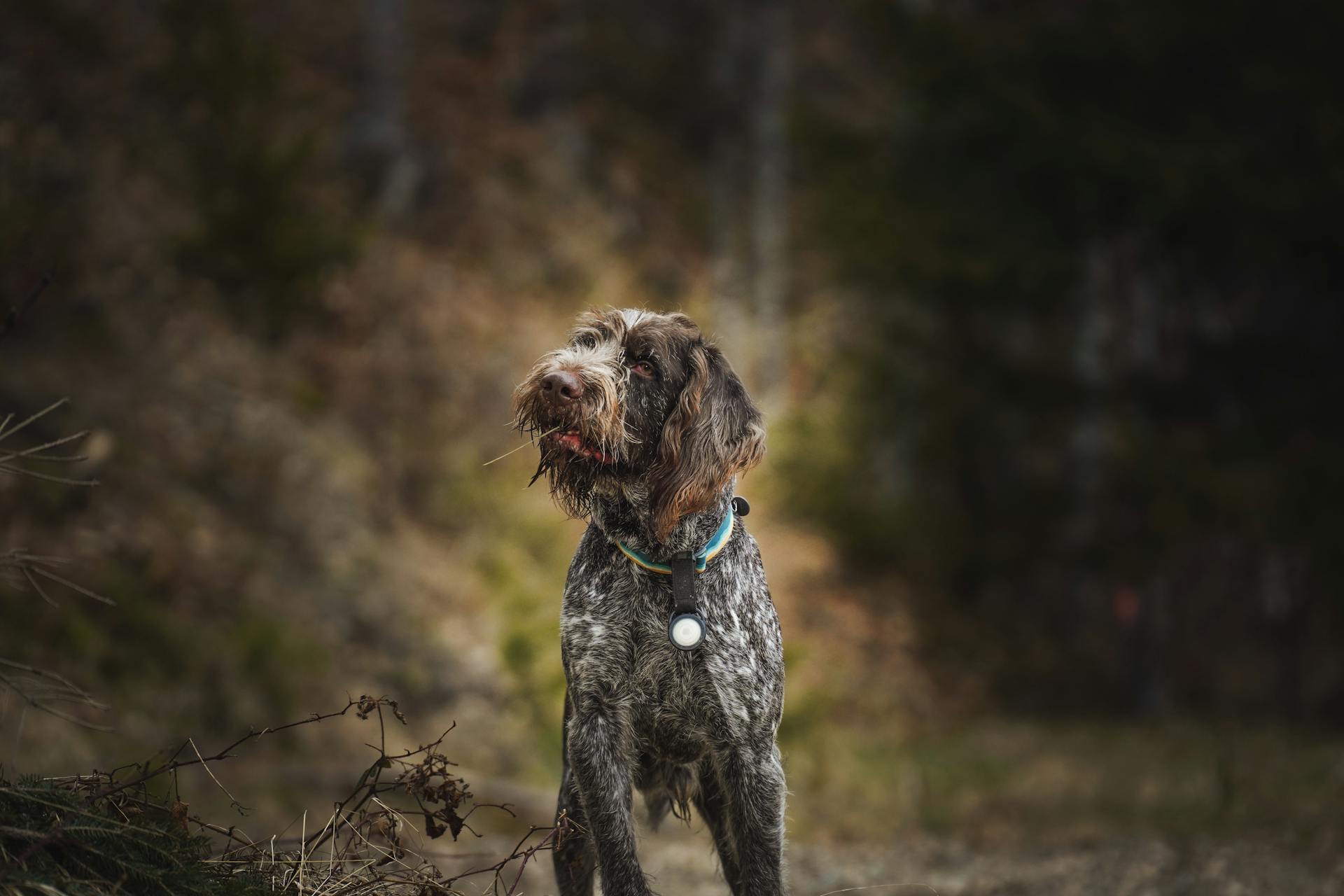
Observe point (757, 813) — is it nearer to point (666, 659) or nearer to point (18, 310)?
point (666, 659)

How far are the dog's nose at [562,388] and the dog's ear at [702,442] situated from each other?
40 cm

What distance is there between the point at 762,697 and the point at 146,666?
496cm

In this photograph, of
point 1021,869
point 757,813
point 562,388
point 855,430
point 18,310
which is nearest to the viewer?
point 18,310

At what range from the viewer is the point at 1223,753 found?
8031 mm

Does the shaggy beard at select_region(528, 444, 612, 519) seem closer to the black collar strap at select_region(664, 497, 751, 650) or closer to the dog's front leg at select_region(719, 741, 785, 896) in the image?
the black collar strap at select_region(664, 497, 751, 650)

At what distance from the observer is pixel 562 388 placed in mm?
3061

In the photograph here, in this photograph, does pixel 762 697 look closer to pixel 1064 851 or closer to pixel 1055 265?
pixel 1064 851

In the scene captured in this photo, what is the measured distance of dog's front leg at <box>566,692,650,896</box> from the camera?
3176 millimetres

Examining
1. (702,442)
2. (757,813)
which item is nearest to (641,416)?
(702,442)

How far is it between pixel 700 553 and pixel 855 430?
10.6 metres

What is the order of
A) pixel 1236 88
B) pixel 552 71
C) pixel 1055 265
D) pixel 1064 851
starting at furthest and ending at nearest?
pixel 552 71
pixel 1055 265
pixel 1236 88
pixel 1064 851

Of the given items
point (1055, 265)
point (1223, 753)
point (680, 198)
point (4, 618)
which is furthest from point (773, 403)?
point (4, 618)

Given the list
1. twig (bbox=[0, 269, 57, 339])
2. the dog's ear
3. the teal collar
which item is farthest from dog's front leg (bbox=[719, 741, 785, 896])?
twig (bbox=[0, 269, 57, 339])

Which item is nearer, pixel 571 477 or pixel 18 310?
pixel 18 310
